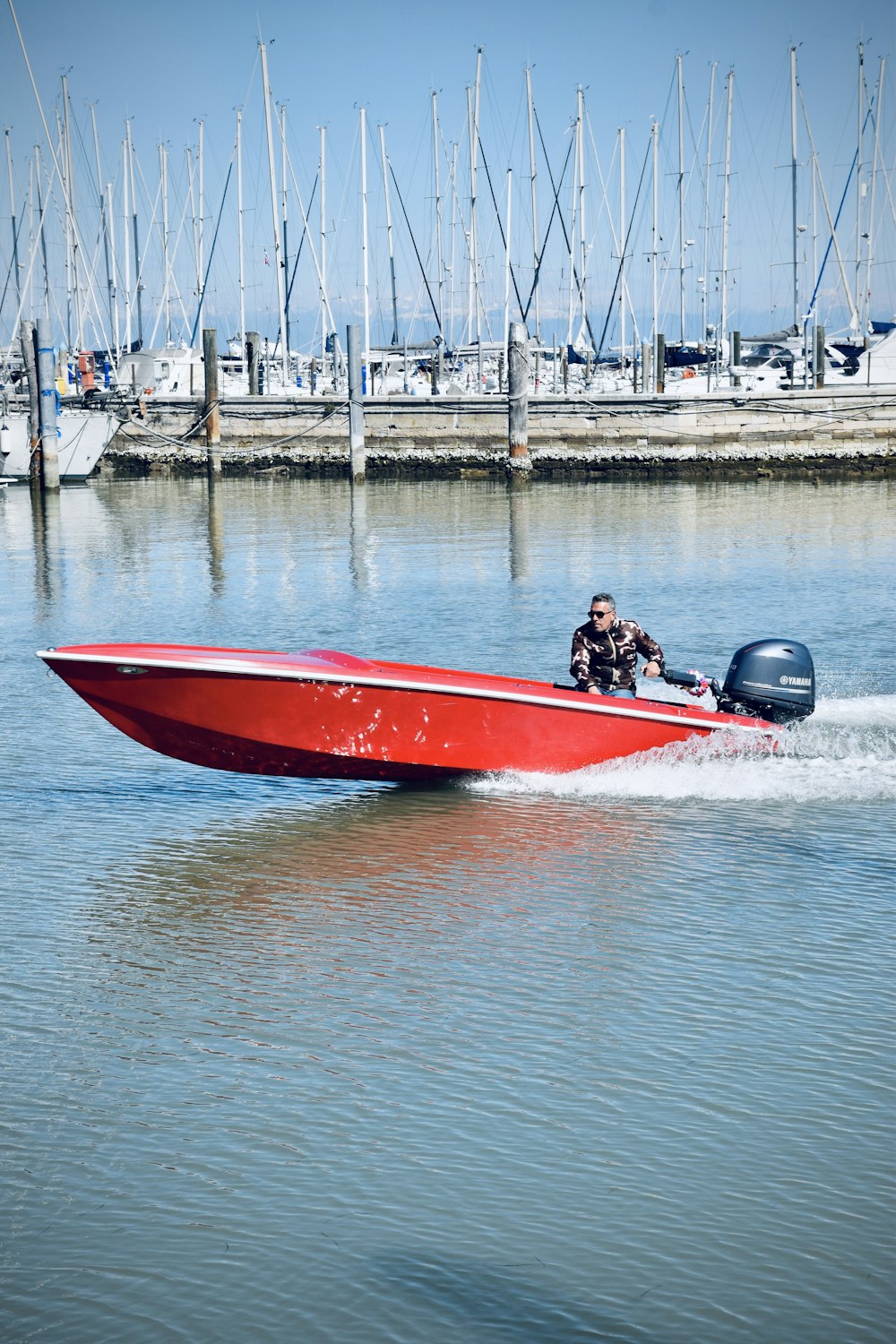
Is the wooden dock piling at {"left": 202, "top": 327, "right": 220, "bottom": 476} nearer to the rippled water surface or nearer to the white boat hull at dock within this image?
the white boat hull at dock

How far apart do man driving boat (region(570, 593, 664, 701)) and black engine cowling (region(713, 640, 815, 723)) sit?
0.68 metres

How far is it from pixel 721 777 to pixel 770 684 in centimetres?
85

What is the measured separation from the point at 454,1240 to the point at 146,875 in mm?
4680

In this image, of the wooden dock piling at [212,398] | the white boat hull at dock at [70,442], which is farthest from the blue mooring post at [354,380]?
the white boat hull at dock at [70,442]

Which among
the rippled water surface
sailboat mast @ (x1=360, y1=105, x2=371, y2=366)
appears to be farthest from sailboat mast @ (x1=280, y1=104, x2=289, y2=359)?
the rippled water surface

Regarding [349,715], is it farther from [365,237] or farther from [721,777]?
[365,237]

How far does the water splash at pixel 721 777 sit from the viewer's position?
1065cm

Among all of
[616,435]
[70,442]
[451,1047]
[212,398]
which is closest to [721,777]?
[451,1047]

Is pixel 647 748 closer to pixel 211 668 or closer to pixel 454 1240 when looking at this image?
pixel 211 668

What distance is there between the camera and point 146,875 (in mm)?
9133

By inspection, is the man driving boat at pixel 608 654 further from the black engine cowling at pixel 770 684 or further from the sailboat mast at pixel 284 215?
the sailboat mast at pixel 284 215

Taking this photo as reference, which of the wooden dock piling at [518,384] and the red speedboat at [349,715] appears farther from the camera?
the wooden dock piling at [518,384]

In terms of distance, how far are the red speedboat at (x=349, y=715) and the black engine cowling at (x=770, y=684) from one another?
9.2 inches

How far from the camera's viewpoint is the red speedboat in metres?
9.92
